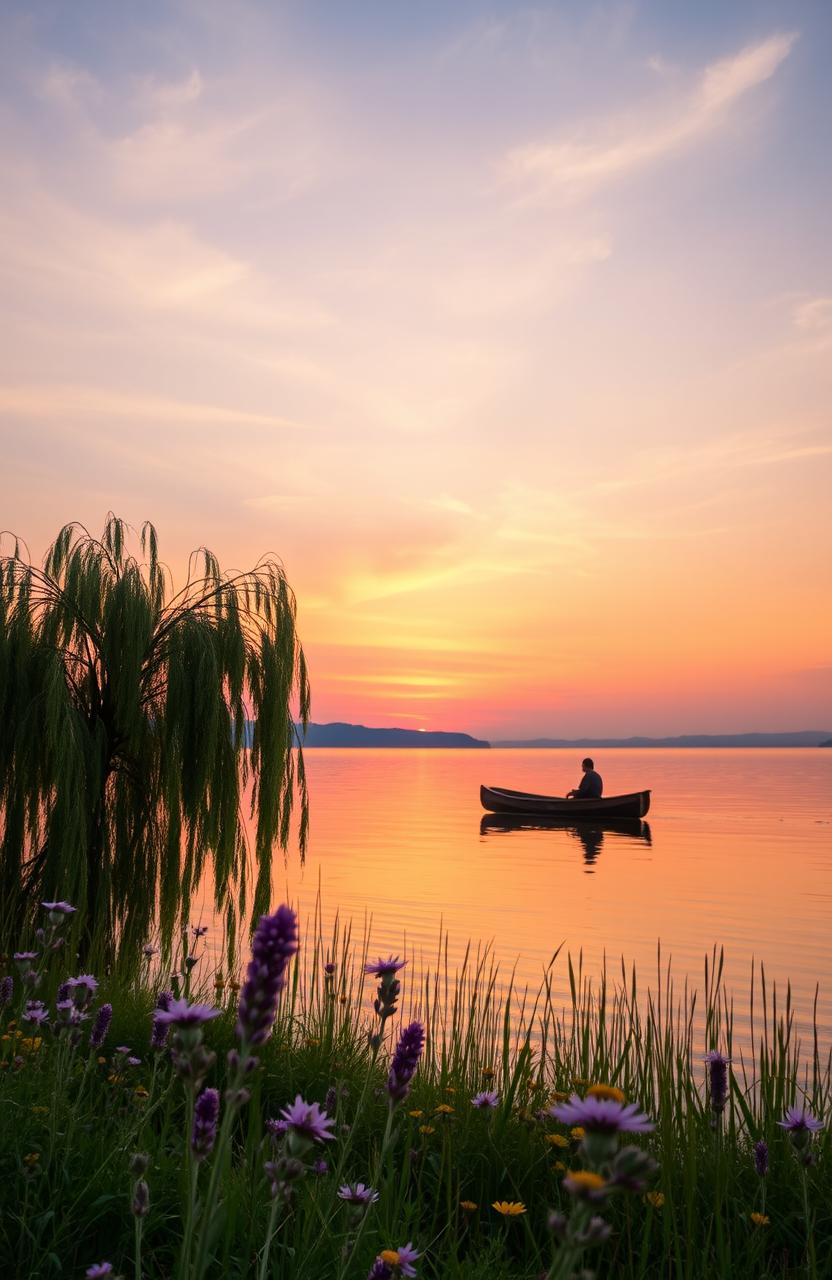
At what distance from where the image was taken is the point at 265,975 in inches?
63.4

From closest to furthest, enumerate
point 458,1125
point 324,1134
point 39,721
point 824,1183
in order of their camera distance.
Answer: point 324,1134, point 824,1183, point 458,1125, point 39,721

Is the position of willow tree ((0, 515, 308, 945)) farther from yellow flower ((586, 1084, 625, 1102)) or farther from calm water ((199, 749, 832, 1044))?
yellow flower ((586, 1084, 625, 1102))

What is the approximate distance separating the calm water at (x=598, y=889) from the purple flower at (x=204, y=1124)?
6.04m

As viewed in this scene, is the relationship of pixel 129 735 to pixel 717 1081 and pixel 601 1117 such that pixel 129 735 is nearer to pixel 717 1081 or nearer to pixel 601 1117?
pixel 717 1081

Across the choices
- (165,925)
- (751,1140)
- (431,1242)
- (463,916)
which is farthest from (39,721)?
(463,916)

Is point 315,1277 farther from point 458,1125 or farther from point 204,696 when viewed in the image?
point 204,696

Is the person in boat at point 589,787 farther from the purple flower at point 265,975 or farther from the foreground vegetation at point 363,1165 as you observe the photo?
the purple flower at point 265,975

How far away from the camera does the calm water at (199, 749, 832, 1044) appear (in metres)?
18.1

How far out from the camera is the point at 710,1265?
138 inches

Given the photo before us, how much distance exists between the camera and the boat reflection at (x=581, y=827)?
41.2 meters

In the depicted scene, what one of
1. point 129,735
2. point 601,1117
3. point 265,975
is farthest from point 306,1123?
point 129,735

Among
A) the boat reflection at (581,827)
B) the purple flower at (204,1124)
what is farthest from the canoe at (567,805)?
the purple flower at (204,1124)

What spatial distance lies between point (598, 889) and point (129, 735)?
71.1 ft

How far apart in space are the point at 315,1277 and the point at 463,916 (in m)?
19.3
